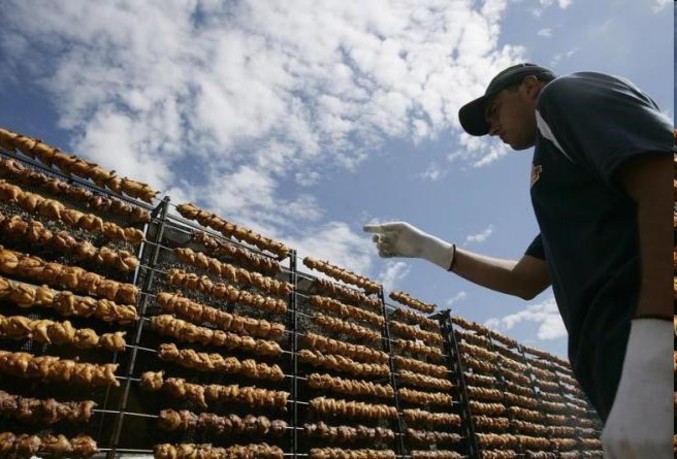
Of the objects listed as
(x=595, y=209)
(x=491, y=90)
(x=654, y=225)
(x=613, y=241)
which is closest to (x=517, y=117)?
(x=491, y=90)

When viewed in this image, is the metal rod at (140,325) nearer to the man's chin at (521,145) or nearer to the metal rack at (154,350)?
the metal rack at (154,350)

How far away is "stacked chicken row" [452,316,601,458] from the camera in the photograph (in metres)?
9.58

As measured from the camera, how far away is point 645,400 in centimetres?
127

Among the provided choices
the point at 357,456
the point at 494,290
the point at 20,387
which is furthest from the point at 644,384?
the point at 357,456

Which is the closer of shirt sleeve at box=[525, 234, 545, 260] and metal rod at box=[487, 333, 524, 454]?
shirt sleeve at box=[525, 234, 545, 260]

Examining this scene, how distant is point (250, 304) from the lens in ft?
20.6

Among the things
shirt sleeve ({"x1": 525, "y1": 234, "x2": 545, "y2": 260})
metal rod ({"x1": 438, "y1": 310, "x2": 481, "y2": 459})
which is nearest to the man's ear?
shirt sleeve ({"x1": 525, "y1": 234, "x2": 545, "y2": 260})

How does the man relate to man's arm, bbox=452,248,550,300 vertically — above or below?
below

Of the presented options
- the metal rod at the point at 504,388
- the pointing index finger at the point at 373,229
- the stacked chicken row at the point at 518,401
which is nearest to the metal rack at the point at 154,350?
the stacked chicken row at the point at 518,401

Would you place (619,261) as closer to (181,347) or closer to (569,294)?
(569,294)

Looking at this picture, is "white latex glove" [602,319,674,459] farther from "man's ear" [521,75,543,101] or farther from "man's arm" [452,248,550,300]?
"man's ear" [521,75,543,101]

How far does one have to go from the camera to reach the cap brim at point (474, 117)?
3.09m

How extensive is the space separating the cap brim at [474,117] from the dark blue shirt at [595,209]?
3.98 ft

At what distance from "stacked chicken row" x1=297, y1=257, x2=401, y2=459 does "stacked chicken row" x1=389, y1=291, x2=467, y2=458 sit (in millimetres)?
412
